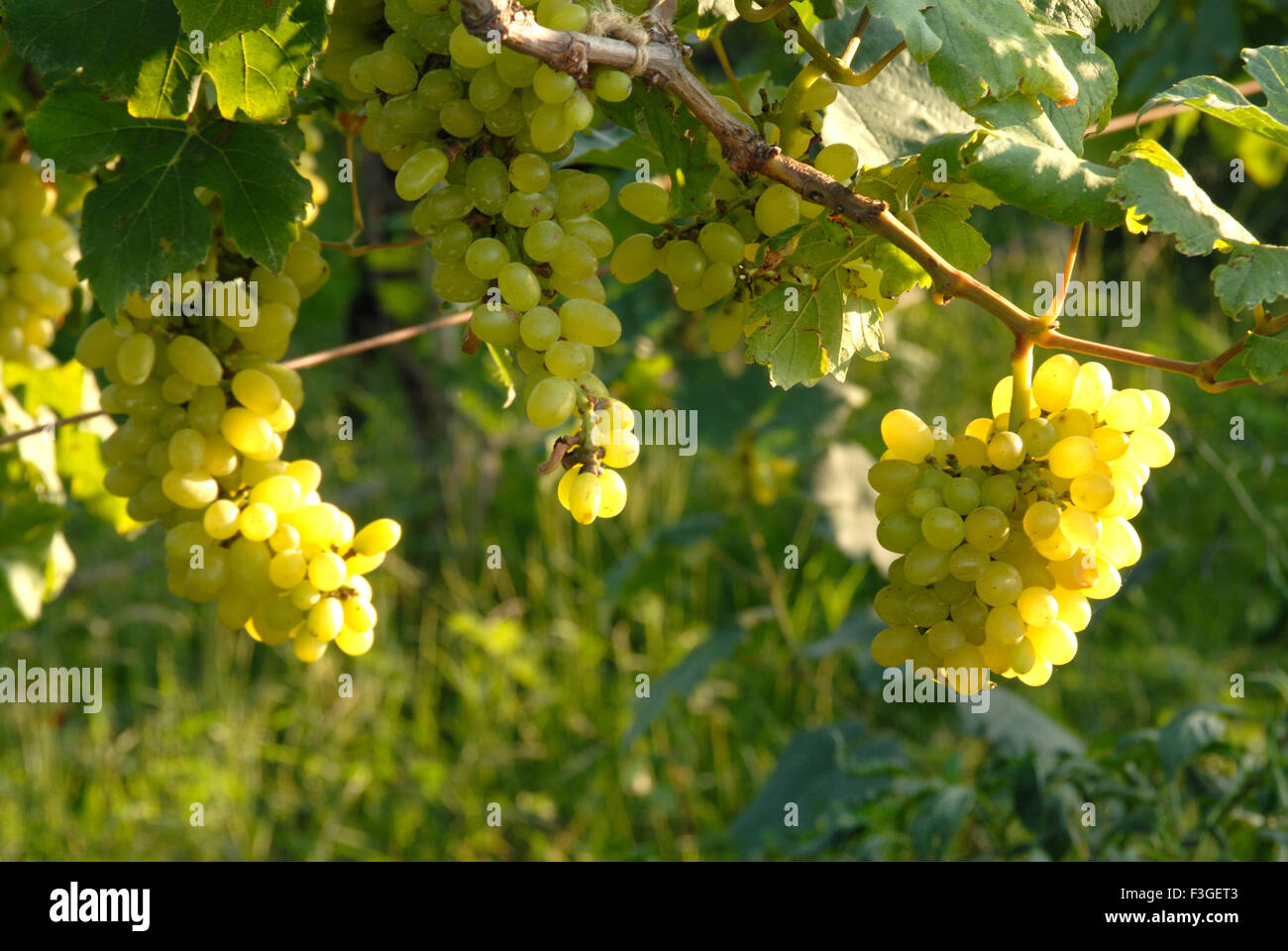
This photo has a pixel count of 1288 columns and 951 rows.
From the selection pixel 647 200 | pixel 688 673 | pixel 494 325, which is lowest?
pixel 688 673

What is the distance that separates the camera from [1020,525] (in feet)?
2.22

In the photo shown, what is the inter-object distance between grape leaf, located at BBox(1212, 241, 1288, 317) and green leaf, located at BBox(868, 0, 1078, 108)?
130 millimetres

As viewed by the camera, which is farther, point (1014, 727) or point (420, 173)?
point (1014, 727)

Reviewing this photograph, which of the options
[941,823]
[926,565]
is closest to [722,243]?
[926,565]

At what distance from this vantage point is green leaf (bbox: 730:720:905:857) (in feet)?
4.91

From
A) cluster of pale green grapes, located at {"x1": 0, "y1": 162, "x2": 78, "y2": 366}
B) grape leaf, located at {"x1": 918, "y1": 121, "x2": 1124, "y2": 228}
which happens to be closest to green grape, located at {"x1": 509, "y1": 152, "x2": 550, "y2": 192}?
grape leaf, located at {"x1": 918, "y1": 121, "x2": 1124, "y2": 228}

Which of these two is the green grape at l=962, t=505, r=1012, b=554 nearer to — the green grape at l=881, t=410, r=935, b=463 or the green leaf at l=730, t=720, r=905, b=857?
the green grape at l=881, t=410, r=935, b=463

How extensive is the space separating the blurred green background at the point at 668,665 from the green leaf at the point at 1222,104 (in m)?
0.63

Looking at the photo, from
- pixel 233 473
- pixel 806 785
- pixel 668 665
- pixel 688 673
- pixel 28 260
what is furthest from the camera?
pixel 668 665

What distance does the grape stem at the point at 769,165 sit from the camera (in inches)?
22.5

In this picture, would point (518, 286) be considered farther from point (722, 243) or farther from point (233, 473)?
point (233, 473)

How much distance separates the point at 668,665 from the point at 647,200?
174cm

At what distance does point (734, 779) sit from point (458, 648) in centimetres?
73
